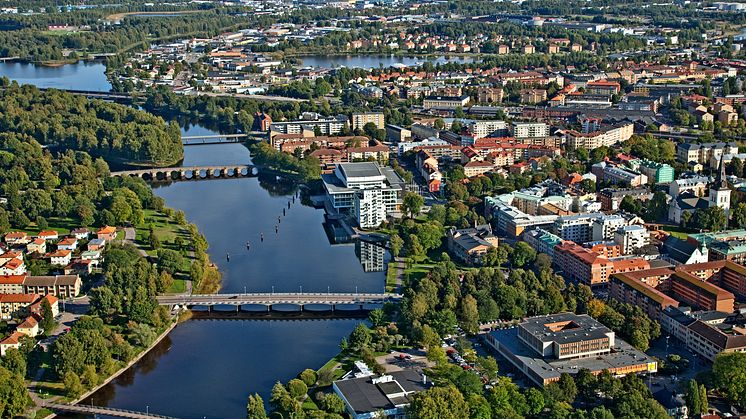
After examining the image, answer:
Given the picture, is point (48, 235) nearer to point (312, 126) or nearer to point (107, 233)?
point (107, 233)

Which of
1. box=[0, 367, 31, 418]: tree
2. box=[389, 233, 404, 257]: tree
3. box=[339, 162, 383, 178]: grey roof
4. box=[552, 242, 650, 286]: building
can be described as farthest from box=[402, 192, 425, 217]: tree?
box=[0, 367, 31, 418]: tree

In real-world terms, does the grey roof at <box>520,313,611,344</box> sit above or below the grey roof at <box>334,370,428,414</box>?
above

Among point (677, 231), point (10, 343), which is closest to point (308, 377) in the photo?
point (10, 343)

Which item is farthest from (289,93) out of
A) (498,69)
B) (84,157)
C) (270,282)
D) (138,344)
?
(138,344)

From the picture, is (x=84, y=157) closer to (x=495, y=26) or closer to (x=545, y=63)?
(x=545, y=63)

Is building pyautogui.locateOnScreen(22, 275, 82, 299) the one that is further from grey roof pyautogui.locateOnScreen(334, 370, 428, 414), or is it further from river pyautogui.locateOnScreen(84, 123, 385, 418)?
grey roof pyautogui.locateOnScreen(334, 370, 428, 414)
